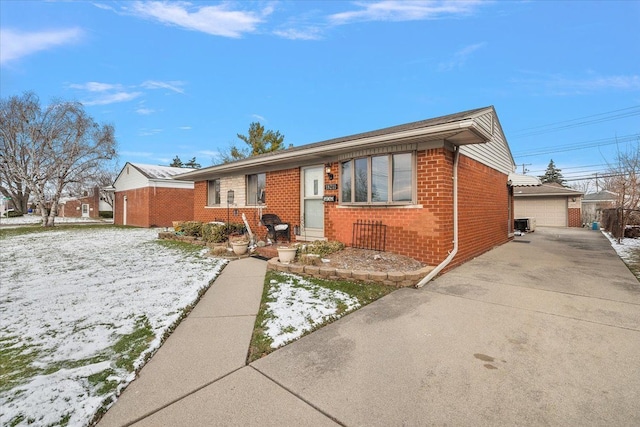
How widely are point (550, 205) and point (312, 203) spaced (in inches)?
840

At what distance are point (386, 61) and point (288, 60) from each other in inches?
199

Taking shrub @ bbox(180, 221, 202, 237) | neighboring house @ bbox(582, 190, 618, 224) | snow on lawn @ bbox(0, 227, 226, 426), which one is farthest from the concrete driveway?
neighboring house @ bbox(582, 190, 618, 224)

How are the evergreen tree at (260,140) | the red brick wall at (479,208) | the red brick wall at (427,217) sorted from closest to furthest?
1. the red brick wall at (427,217)
2. the red brick wall at (479,208)
3. the evergreen tree at (260,140)

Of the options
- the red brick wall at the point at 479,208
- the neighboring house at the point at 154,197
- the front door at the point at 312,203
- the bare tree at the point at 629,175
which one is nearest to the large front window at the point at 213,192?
the front door at the point at 312,203

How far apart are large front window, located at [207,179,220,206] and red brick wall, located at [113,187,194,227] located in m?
9.90

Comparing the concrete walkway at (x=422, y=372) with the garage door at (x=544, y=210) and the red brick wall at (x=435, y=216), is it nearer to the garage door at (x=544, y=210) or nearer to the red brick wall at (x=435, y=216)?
the red brick wall at (x=435, y=216)

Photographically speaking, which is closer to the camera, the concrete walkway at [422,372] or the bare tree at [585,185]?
the concrete walkway at [422,372]

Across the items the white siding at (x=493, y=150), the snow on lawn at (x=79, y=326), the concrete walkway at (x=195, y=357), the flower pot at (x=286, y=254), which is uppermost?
the white siding at (x=493, y=150)

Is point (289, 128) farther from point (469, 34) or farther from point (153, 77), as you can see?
point (469, 34)

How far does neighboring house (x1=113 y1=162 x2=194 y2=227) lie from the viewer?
20.2 metres

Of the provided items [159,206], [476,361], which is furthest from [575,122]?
[159,206]

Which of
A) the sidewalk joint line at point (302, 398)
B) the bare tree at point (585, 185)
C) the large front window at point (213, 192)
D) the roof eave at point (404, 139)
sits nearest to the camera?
the sidewalk joint line at point (302, 398)

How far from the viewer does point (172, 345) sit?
9.76 ft

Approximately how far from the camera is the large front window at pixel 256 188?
33.6ft
